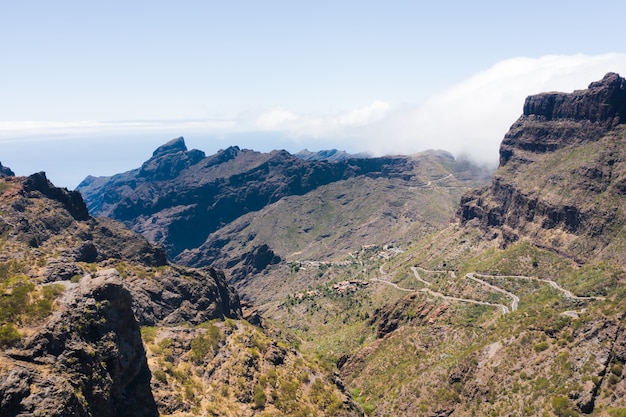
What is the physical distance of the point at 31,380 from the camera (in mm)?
33344

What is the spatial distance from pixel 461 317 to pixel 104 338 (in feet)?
302

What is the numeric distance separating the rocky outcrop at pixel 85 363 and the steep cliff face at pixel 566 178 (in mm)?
124855

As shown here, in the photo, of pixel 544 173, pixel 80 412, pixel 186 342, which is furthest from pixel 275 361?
pixel 544 173

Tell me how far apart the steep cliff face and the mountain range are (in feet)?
1.98

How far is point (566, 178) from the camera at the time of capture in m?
152

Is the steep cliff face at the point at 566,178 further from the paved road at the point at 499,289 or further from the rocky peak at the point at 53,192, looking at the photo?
the rocky peak at the point at 53,192

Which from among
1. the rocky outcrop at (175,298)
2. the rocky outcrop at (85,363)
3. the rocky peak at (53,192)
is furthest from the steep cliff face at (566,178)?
the rocky peak at (53,192)

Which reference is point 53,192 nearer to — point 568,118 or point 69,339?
point 69,339

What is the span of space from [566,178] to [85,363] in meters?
158

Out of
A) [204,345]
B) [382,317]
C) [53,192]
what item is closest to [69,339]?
[204,345]

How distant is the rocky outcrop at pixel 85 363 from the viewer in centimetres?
3266

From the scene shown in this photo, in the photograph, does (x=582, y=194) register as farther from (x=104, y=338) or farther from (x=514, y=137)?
(x=104, y=338)

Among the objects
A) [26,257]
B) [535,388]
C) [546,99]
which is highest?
[546,99]

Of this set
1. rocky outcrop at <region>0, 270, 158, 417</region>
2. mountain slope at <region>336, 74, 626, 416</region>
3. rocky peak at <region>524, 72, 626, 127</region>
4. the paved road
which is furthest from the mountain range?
the paved road
